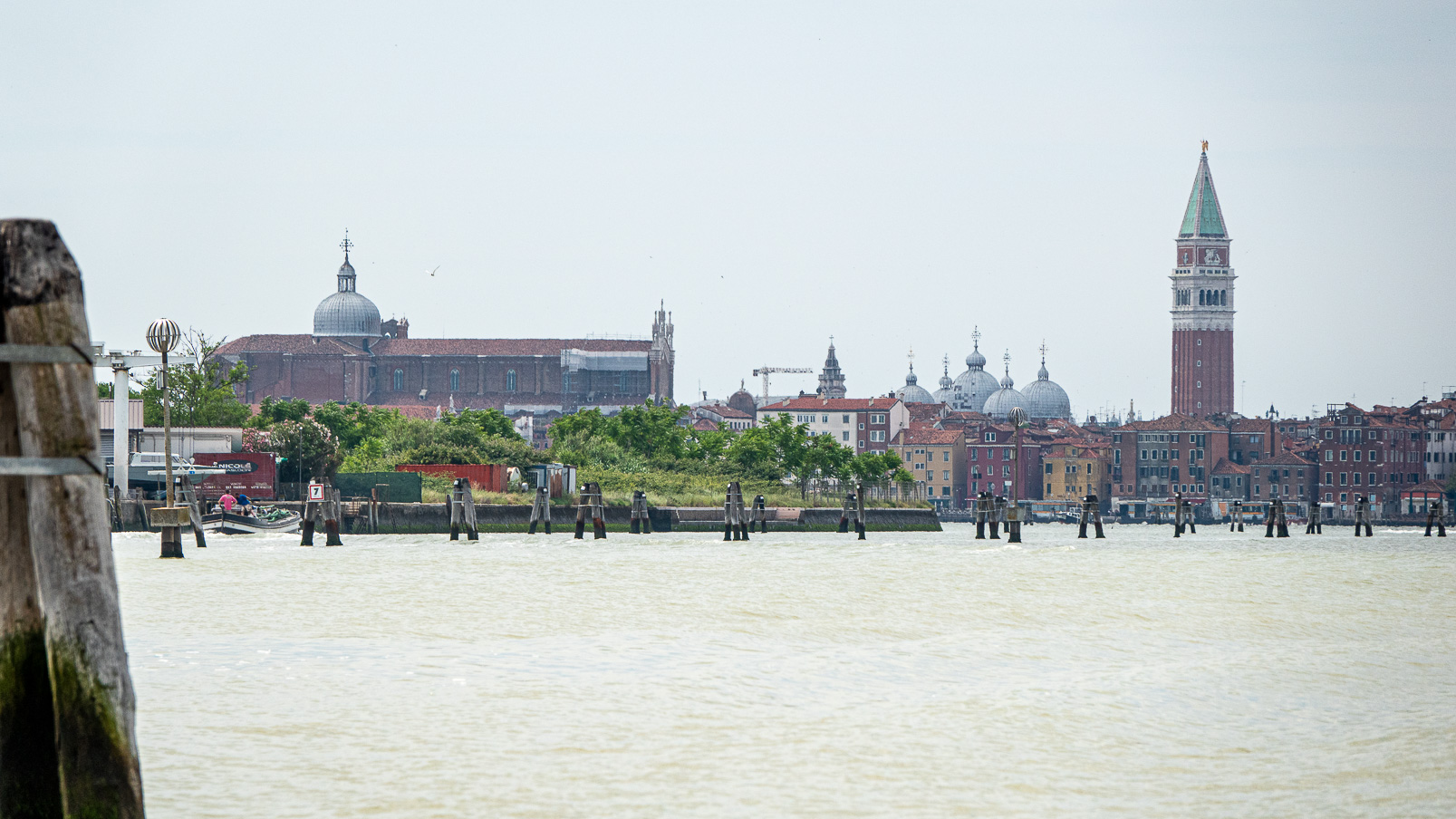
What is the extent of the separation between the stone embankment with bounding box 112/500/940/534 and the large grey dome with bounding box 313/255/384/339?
3353 inches

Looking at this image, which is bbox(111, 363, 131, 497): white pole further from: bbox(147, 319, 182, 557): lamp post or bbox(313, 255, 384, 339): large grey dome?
bbox(313, 255, 384, 339): large grey dome

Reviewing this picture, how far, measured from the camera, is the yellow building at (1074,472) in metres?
156

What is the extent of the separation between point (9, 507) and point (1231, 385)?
17695 cm

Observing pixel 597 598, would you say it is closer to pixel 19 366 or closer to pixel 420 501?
pixel 19 366

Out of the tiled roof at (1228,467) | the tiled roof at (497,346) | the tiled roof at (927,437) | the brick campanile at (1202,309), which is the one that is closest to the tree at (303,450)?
the tiled roof at (497,346)

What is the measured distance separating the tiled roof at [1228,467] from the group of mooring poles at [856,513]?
9825cm

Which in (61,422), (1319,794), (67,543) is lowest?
(1319,794)

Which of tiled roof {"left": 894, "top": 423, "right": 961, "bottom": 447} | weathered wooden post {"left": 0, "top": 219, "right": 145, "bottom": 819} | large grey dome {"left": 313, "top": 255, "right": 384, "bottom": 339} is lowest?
weathered wooden post {"left": 0, "top": 219, "right": 145, "bottom": 819}

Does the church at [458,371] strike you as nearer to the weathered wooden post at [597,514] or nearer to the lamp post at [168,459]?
the weathered wooden post at [597,514]

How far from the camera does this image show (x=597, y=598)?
21.6m

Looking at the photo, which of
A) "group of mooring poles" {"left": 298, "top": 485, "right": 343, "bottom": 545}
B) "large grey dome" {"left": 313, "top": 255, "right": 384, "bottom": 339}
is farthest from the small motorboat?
"large grey dome" {"left": 313, "top": 255, "right": 384, "bottom": 339}

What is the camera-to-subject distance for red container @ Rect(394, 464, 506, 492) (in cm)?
5262

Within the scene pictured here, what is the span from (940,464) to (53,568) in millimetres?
152195

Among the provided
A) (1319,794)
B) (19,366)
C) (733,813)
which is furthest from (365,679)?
(19,366)
